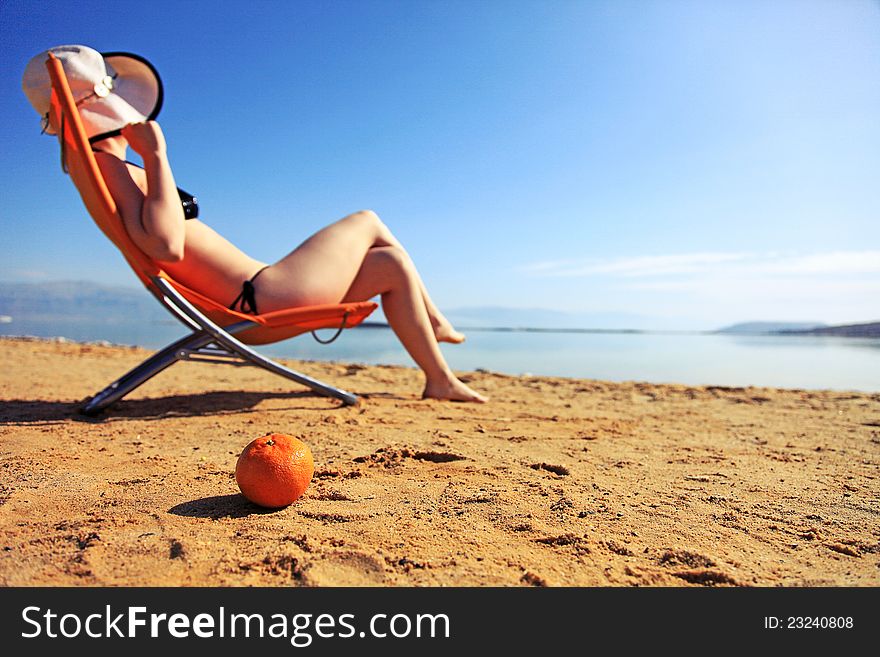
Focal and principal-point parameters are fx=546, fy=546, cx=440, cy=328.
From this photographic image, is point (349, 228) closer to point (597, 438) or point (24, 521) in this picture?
point (597, 438)

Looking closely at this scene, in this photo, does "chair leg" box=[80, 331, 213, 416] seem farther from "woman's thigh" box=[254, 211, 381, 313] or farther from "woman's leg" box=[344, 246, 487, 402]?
"woman's leg" box=[344, 246, 487, 402]

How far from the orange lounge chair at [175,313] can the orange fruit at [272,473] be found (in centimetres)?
168

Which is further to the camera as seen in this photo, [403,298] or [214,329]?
[403,298]

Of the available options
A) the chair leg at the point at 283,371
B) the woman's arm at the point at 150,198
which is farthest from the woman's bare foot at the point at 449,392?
the woman's arm at the point at 150,198

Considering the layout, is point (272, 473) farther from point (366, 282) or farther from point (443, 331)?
point (443, 331)

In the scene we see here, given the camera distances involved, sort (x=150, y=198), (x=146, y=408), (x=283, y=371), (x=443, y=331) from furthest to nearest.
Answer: (x=443, y=331) < (x=146, y=408) < (x=283, y=371) < (x=150, y=198)

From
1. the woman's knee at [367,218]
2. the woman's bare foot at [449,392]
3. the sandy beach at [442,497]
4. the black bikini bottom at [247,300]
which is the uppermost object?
the woman's knee at [367,218]

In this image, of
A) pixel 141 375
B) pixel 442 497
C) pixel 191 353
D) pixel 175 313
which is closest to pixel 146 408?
pixel 141 375

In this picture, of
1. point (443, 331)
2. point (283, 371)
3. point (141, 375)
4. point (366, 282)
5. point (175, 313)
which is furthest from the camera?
A: point (443, 331)

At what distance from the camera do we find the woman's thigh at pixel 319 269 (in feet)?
11.5

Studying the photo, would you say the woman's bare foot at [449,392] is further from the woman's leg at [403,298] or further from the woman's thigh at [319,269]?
the woman's thigh at [319,269]

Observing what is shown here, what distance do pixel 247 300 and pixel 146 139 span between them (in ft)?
3.45

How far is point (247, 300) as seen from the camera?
346cm

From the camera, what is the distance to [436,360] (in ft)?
13.4
